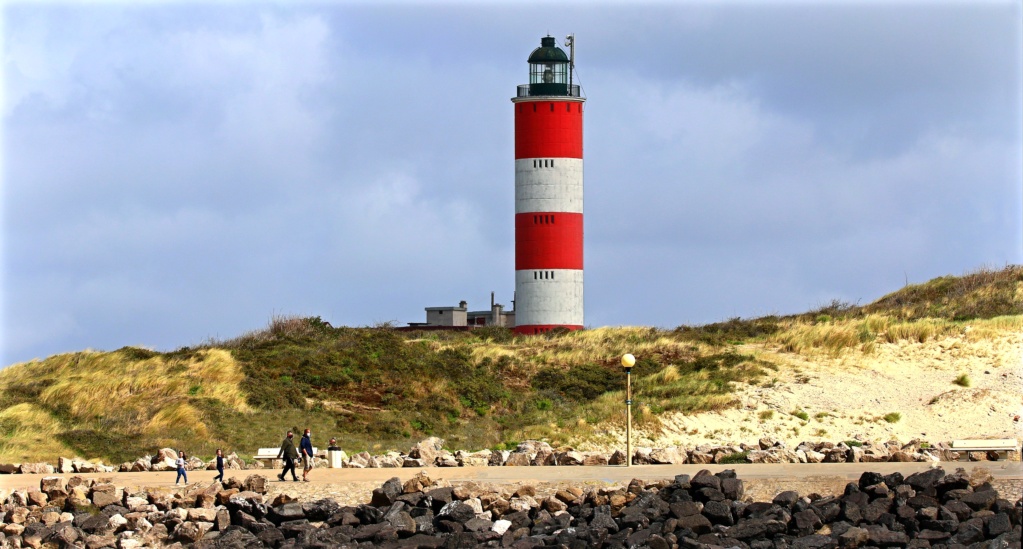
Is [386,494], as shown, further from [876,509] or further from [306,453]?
[876,509]

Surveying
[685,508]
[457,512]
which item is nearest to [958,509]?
[685,508]

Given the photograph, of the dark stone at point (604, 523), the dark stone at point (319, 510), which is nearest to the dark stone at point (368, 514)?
the dark stone at point (319, 510)

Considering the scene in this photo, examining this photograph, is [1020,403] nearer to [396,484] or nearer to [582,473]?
[582,473]

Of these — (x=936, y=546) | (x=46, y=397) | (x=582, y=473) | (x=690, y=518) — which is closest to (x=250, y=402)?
(x=46, y=397)

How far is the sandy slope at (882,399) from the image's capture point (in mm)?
28984

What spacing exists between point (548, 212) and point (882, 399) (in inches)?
673

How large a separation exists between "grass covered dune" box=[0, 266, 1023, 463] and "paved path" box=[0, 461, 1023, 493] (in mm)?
4469

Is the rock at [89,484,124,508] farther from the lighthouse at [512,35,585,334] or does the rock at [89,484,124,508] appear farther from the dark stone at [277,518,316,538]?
the lighthouse at [512,35,585,334]

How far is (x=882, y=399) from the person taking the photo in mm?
31375

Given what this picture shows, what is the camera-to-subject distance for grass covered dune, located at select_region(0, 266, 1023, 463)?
96.6 ft

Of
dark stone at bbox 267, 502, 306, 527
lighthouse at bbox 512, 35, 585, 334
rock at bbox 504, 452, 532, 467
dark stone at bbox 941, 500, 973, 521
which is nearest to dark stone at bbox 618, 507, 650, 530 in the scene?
dark stone at bbox 941, 500, 973, 521

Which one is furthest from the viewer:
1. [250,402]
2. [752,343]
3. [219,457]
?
[752,343]

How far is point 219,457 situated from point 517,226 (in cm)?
2566

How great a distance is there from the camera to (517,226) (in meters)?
47.1
